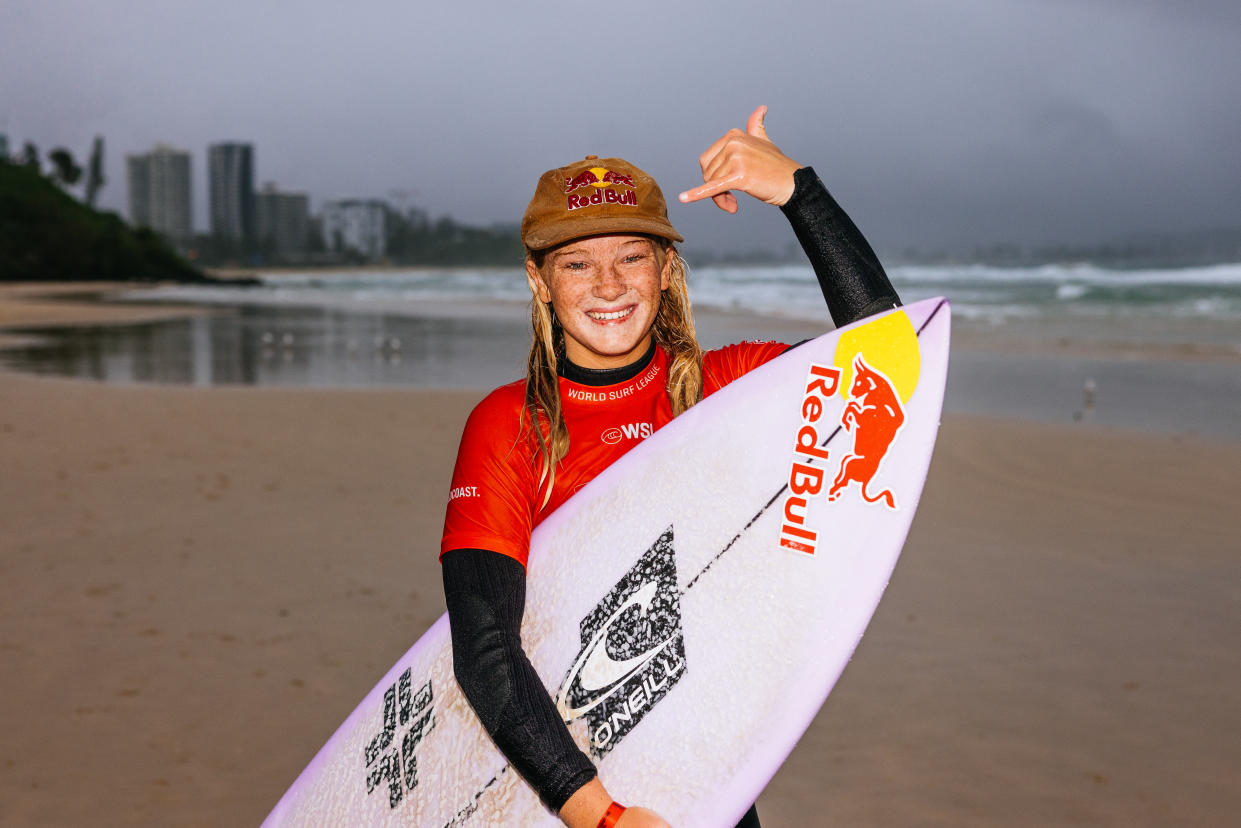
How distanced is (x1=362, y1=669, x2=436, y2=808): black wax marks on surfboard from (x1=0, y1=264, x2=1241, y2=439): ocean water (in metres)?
6.85

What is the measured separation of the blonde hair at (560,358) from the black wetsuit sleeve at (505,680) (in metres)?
0.25

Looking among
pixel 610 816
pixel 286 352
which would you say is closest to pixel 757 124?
pixel 610 816

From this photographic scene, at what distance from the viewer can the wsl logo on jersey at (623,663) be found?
1.62 m

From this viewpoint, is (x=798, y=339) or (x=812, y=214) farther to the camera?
(x=798, y=339)

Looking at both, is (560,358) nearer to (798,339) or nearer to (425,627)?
(425,627)

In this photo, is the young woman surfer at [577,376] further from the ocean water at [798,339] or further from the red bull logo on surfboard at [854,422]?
the ocean water at [798,339]

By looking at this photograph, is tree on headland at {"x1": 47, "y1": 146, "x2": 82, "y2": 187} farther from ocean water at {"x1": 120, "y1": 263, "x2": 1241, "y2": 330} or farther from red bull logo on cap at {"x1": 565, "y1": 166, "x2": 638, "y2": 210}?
red bull logo on cap at {"x1": 565, "y1": 166, "x2": 638, "y2": 210}

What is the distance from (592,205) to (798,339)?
48.7 feet

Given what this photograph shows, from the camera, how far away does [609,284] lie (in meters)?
1.57

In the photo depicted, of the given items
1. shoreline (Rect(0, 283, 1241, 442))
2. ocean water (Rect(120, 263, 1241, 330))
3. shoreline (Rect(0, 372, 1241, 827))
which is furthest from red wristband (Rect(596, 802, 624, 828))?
ocean water (Rect(120, 263, 1241, 330))

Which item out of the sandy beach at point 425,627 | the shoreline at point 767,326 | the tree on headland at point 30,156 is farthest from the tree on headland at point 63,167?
the sandy beach at point 425,627

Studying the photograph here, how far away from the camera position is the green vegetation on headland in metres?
55.2

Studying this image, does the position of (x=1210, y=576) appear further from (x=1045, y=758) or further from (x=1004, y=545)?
(x=1045, y=758)

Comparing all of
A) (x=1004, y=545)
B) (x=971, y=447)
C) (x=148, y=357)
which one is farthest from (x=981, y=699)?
(x=148, y=357)
